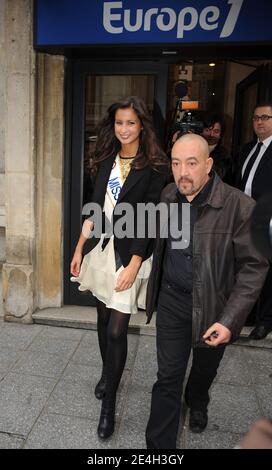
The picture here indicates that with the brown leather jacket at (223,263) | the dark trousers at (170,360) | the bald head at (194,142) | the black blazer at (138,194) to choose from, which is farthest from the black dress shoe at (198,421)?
the bald head at (194,142)

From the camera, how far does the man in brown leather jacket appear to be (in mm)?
2133

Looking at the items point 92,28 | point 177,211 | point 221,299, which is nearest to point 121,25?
point 92,28

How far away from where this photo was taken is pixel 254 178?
3803 mm

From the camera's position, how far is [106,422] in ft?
8.60

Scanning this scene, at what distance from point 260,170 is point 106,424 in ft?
7.98

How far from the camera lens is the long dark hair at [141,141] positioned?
2590 mm

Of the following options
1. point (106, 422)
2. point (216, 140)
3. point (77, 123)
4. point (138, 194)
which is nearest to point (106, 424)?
point (106, 422)

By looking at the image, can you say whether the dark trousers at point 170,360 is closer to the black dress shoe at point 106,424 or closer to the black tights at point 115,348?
the black tights at point 115,348

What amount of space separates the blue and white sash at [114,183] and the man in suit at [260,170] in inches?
58.0

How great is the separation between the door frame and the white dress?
5.62 feet

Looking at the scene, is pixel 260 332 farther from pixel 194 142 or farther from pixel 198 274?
pixel 194 142

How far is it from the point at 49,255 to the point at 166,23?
242 centimetres

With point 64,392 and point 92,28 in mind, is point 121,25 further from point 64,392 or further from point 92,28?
point 64,392

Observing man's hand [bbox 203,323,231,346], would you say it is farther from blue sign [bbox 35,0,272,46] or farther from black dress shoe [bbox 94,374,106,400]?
blue sign [bbox 35,0,272,46]
